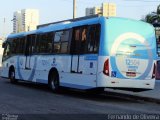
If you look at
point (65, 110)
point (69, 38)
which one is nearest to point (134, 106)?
point (65, 110)

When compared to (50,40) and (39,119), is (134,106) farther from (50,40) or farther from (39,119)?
(50,40)

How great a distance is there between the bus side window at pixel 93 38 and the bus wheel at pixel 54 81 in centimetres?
343

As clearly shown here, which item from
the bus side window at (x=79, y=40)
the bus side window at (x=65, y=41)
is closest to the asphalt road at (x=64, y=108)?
the bus side window at (x=79, y=40)

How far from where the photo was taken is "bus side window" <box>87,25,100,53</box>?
58.9ft

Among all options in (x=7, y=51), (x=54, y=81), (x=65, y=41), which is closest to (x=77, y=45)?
(x=65, y=41)

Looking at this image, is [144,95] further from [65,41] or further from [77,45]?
[65,41]

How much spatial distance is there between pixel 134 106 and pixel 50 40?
7.04 meters

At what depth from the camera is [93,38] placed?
18.2 m

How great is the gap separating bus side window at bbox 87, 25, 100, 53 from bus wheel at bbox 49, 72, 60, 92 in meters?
3.43

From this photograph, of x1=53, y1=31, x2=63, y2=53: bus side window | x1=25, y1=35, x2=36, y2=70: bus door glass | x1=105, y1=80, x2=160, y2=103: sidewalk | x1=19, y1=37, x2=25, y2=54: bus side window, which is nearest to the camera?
x1=105, y1=80, x2=160, y2=103: sidewalk

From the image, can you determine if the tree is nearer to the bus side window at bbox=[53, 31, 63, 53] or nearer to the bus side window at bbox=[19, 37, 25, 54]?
the bus side window at bbox=[19, 37, 25, 54]

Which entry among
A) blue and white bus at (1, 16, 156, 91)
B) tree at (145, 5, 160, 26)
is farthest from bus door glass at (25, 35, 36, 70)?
tree at (145, 5, 160, 26)

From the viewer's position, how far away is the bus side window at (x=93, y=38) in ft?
58.9

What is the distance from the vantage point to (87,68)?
18391 mm
